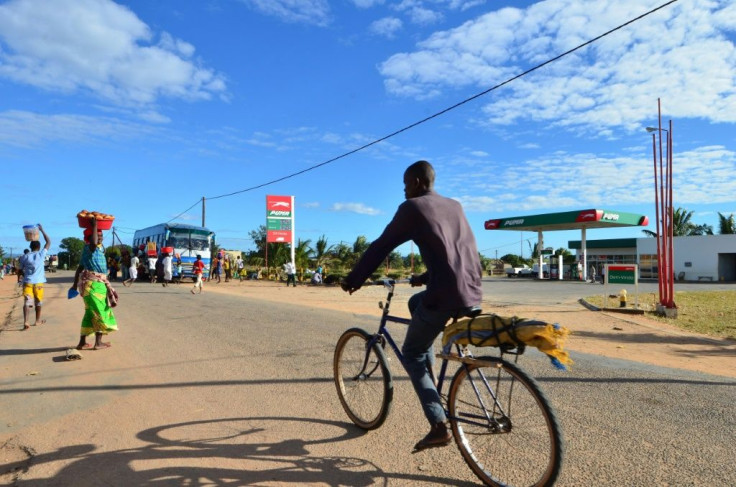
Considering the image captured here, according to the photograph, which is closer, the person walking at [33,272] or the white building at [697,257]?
the person walking at [33,272]

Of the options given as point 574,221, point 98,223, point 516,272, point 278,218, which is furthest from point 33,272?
point 516,272

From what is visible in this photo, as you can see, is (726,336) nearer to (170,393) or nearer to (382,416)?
(382,416)

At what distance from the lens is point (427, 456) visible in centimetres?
353

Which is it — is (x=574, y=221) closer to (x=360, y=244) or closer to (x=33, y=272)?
(x=360, y=244)

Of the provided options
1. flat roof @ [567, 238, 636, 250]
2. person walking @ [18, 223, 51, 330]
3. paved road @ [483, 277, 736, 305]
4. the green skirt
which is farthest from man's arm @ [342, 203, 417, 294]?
flat roof @ [567, 238, 636, 250]

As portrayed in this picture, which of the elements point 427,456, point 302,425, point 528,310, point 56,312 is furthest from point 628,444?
point 56,312

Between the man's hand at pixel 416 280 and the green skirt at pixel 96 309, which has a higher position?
the man's hand at pixel 416 280

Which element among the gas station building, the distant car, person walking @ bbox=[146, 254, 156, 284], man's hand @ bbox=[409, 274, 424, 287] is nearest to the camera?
man's hand @ bbox=[409, 274, 424, 287]

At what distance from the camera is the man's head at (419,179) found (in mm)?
3410

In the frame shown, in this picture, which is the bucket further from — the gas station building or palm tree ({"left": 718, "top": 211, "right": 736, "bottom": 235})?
palm tree ({"left": 718, "top": 211, "right": 736, "bottom": 235})

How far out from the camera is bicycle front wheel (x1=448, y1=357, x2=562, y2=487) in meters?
2.81

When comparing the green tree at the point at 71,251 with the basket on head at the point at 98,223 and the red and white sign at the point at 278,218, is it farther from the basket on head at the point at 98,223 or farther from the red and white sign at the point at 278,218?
the basket on head at the point at 98,223

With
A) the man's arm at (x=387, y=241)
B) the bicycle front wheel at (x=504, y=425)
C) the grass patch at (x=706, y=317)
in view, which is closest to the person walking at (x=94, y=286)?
the man's arm at (x=387, y=241)

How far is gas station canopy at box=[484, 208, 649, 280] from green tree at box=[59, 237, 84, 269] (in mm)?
70670
